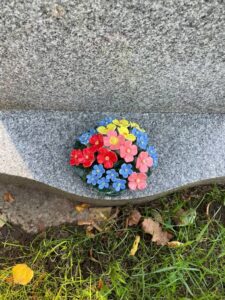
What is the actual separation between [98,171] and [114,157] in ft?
0.29

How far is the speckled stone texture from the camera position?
4.00 feet

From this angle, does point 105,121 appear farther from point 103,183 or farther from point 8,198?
point 8,198

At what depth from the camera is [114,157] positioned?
1699 millimetres

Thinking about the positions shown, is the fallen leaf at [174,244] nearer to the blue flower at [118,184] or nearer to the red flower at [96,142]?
the blue flower at [118,184]

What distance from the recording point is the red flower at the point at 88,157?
1703mm

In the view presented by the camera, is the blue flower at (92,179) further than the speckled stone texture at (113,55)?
Yes

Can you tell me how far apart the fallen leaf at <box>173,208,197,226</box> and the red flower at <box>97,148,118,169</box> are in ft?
1.76

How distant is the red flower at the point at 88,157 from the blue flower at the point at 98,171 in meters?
0.03

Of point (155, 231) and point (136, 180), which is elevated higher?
point (136, 180)

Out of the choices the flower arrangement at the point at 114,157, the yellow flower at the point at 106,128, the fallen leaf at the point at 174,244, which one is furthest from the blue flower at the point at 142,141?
the fallen leaf at the point at 174,244

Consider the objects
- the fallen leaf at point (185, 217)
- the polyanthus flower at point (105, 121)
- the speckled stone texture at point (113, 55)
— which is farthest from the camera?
the fallen leaf at point (185, 217)

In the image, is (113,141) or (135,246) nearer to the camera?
(113,141)

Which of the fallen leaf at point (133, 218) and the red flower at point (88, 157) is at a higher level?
the red flower at point (88, 157)

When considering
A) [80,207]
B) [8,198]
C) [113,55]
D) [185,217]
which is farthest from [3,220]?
[113,55]
